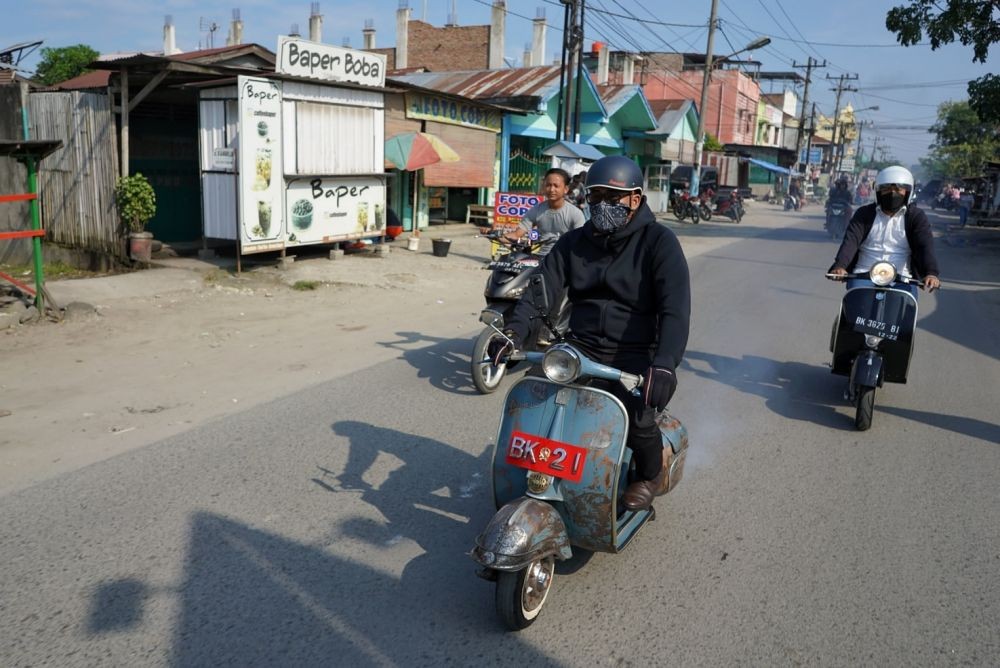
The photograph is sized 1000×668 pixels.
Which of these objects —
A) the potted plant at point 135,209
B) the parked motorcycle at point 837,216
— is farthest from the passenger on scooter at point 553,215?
the parked motorcycle at point 837,216

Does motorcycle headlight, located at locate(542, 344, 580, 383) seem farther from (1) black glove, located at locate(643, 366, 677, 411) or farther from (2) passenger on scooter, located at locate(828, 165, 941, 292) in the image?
(2) passenger on scooter, located at locate(828, 165, 941, 292)

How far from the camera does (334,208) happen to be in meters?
13.2

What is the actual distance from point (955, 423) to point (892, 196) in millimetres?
1820

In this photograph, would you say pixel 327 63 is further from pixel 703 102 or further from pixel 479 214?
pixel 703 102

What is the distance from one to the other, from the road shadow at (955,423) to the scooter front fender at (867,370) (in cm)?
62

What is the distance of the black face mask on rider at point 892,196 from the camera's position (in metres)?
6.05

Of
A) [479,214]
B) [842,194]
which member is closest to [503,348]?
[479,214]

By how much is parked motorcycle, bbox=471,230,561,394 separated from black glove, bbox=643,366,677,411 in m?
3.12

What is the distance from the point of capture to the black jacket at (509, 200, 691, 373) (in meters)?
3.37

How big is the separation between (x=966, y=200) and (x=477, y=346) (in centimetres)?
3358

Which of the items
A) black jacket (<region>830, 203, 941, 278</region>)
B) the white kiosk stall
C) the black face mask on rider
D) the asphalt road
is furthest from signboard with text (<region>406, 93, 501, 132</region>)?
the black face mask on rider

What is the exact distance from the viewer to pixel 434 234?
18328 mm

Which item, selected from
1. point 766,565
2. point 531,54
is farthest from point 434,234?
point 531,54

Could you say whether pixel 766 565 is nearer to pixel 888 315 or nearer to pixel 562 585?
pixel 562 585
